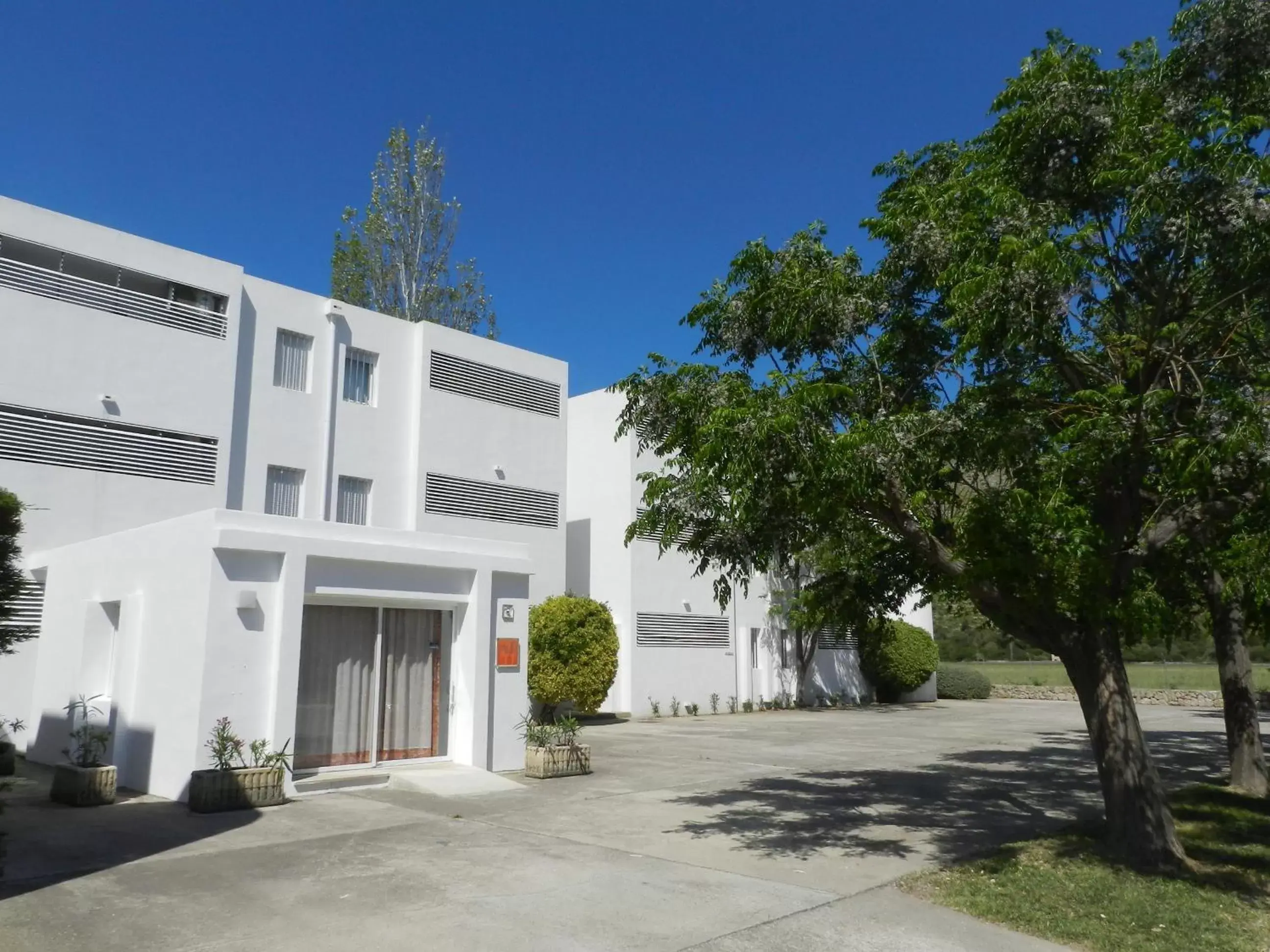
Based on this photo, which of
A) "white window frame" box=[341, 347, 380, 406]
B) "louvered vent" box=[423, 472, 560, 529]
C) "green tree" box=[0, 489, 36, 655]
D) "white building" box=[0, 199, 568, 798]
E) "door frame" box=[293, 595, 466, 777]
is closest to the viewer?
"green tree" box=[0, 489, 36, 655]

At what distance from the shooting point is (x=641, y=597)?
2636 cm

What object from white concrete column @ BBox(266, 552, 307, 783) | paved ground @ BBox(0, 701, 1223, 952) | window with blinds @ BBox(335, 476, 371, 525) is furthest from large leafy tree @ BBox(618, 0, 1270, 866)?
window with blinds @ BBox(335, 476, 371, 525)

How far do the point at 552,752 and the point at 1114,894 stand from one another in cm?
832

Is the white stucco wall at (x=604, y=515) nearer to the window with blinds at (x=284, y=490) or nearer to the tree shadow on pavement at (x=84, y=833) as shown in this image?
the window with blinds at (x=284, y=490)

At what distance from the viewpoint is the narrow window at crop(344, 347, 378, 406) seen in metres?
21.5

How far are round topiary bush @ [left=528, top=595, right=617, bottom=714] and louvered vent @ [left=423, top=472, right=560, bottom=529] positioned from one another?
7.97 feet

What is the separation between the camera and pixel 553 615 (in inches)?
874

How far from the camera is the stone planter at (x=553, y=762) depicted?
13930mm

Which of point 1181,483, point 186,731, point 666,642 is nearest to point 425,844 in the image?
point 186,731

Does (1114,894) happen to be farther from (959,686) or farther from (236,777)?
(959,686)

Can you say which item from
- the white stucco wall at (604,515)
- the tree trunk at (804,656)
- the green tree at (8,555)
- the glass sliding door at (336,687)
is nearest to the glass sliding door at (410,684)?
the glass sliding door at (336,687)

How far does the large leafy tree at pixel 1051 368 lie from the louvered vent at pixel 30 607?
12.0 meters

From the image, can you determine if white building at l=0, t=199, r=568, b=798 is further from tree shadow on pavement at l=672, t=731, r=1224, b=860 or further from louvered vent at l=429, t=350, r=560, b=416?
tree shadow on pavement at l=672, t=731, r=1224, b=860

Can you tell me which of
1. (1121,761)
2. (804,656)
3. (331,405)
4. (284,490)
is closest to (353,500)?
(284,490)
